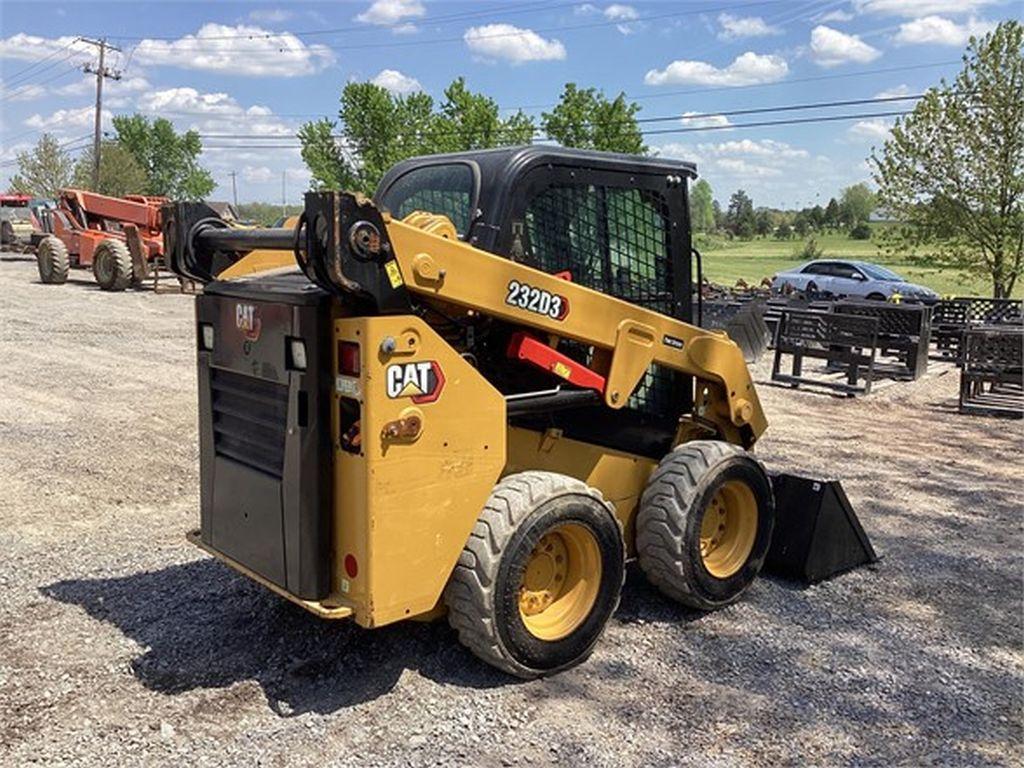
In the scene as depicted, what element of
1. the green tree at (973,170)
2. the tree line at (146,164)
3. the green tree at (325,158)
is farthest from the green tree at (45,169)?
the green tree at (973,170)

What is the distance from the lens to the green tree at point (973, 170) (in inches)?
813

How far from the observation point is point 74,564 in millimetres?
5211

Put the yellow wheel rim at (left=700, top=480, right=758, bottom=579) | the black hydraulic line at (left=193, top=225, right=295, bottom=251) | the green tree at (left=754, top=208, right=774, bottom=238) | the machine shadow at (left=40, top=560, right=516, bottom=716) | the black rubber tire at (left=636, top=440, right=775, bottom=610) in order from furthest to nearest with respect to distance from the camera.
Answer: the green tree at (left=754, top=208, right=774, bottom=238), the yellow wheel rim at (left=700, top=480, right=758, bottom=579), the black rubber tire at (left=636, top=440, right=775, bottom=610), the machine shadow at (left=40, top=560, right=516, bottom=716), the black hydraulic line at (left=193, top=225, right=295, bottom=251)

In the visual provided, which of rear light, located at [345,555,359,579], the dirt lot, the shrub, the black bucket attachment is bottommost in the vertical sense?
the dirt lot

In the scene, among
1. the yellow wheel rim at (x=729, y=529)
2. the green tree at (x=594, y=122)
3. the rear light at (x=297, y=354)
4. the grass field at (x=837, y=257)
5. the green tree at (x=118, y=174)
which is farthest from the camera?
the green tree at (x=118, y=174)

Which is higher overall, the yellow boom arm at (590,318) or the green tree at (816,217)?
the green tree at (816,217)

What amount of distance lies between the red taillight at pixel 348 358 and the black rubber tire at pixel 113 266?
1993cm

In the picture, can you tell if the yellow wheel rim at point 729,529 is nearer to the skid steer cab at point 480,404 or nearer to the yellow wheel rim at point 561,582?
the skid steer cab at point 480,404

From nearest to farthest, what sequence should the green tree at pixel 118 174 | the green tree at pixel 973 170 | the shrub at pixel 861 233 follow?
the green tree at pixel 973 170 < the green tree at pixel 118 174 < the shrub at pixel 861 233

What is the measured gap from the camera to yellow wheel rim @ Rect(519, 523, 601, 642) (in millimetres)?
3982

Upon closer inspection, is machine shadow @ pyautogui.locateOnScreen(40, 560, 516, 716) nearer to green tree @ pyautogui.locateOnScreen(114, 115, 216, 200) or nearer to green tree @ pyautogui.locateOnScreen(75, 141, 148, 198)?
green tree @ pyautogui.locateOnScreen(75, 141, 148, 198)

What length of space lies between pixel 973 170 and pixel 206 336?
2168cm

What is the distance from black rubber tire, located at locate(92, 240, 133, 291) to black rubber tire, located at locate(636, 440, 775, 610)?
19.6m

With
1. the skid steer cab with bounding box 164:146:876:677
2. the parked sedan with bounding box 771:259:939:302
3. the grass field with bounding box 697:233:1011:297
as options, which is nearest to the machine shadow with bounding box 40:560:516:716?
the skid steer cab with bounding box 164:146:876:677
